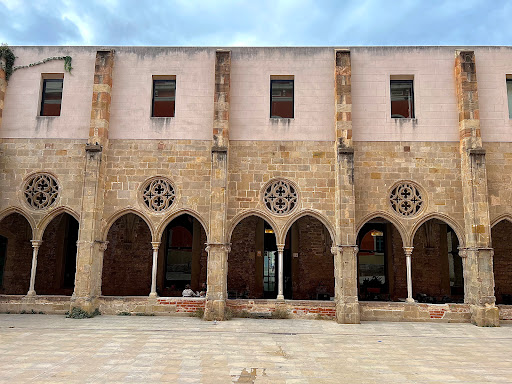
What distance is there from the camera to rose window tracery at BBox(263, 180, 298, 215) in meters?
12.8

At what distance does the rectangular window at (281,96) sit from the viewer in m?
13.6

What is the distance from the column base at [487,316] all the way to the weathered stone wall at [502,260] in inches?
186

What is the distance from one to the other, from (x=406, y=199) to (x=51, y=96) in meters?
12.2

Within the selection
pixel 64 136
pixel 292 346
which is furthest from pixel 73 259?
pixel 292 346

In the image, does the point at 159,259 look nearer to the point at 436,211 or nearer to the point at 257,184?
the point at 257,184

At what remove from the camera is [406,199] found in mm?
12641

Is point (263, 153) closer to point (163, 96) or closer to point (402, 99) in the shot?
point (163, 96)

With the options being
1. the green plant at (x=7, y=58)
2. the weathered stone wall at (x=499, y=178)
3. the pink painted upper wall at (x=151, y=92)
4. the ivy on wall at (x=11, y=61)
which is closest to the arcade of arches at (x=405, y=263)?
the weathered stone wall at (x=499, y=178)

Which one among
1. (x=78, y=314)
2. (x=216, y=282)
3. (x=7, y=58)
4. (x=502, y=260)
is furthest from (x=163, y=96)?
(x=502, y=260)

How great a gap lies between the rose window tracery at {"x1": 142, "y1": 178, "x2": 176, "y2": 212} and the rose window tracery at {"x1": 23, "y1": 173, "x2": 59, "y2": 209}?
289cm

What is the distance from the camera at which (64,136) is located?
43.4ft

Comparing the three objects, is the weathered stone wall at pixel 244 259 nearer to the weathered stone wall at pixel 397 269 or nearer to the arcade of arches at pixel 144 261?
the arcade of arches at pixel 144 261

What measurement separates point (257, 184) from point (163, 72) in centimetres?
493

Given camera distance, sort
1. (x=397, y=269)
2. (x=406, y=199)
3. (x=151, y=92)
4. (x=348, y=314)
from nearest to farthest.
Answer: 1. (x=348, y=314)
2. (x=406, y=199)
3. (x=151, y=92)
4. (x=397, y=269)
